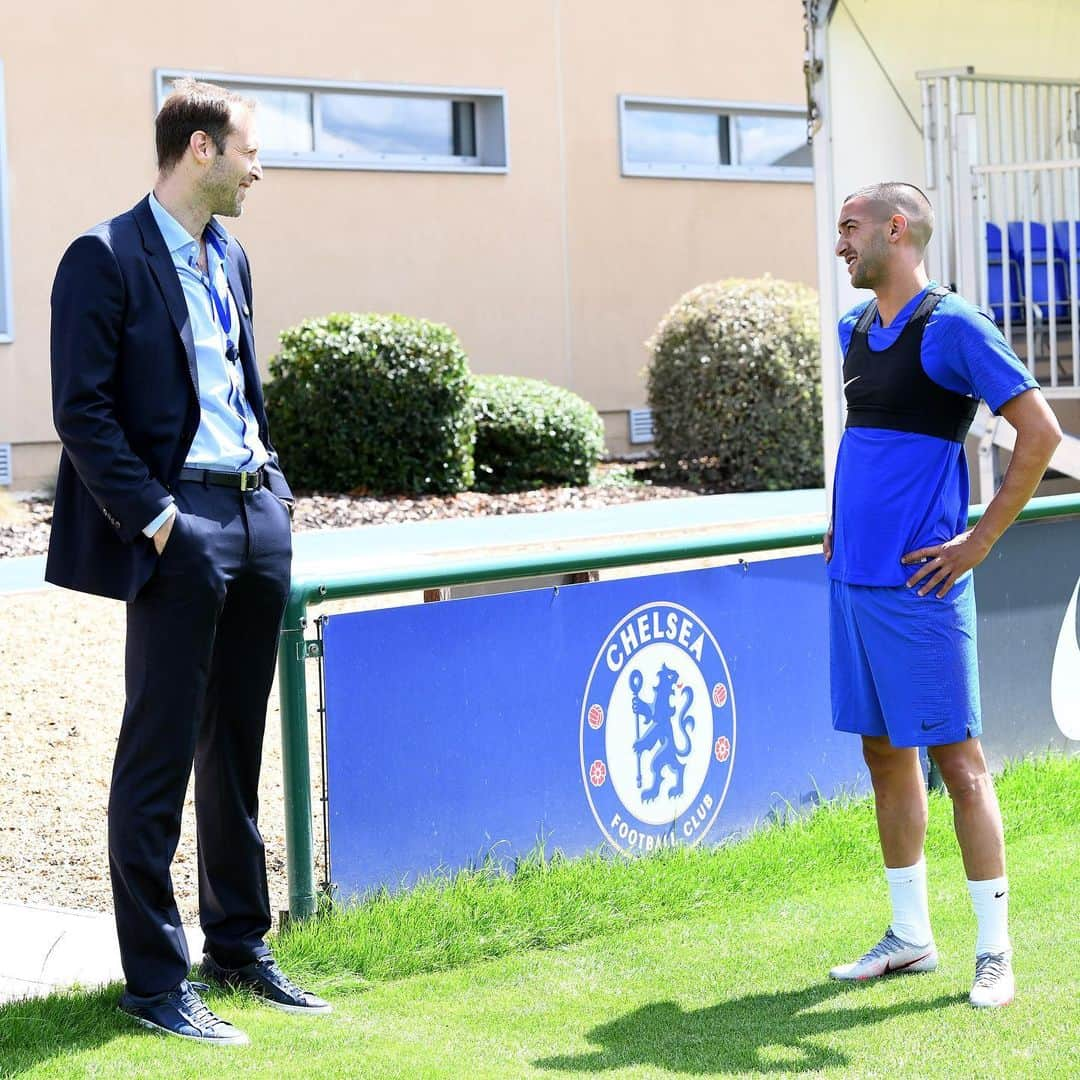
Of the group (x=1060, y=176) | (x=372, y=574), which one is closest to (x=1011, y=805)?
(x=372, y=574)

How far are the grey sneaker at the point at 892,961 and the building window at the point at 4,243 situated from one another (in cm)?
1110

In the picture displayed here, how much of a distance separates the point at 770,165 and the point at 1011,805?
1300cm

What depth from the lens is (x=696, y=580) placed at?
5.47m

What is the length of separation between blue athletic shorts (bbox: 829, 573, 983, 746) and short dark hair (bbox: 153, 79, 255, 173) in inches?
76.2

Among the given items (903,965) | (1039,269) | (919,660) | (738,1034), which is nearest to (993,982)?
(903,965)

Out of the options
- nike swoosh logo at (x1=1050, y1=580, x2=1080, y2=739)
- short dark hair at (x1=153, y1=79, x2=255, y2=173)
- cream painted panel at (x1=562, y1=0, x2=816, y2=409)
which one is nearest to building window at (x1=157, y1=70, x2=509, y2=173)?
cream painted panel at (x1=562, y1=0, x2=816, y2=409)

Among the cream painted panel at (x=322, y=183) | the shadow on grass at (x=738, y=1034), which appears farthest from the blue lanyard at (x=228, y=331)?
the cream painted panel at (x=322, y=183)

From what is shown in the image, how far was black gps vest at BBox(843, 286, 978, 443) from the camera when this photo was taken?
13.6ft

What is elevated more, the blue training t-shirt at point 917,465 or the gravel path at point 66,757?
the blue training t-shirt at point 917,465

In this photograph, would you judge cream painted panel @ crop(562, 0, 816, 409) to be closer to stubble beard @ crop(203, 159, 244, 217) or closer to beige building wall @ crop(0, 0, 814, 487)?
beige building wall @ crop(0, 0, 814, 487)

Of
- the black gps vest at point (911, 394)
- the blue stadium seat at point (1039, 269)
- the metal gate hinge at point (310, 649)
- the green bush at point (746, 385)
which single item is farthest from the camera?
the green bush at point (746, 385)

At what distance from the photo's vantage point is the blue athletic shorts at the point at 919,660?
416 centimetres

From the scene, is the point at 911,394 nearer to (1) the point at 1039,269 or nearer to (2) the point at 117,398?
(2) the point at 117,398

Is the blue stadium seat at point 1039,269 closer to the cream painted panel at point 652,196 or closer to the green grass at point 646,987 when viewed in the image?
the green grass at point 646,987
